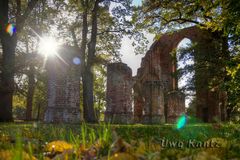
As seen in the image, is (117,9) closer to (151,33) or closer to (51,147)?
(151,33)

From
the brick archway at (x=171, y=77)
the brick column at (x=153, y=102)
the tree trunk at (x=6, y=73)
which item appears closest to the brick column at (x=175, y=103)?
the brick archway at (x=171, y=77)

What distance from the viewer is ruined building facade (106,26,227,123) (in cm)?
2056

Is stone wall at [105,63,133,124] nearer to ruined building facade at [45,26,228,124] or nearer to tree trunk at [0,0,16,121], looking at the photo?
ruined building facade at [45,26,228,124]

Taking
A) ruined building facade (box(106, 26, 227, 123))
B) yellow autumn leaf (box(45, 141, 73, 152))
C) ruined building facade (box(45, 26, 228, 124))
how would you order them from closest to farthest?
1. yellow autumn leaf (box(45, 141, 73, 152))
2. ruined building facade (box(45, 26, 228, 124))
3. ruined building facade (box(106, 26, 227, 123))

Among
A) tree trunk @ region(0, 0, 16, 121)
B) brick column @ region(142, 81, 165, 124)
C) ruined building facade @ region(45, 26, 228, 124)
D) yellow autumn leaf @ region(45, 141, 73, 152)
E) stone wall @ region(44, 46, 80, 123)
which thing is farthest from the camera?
brick column @ region(142, 81, 165, 124)

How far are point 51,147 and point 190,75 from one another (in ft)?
67.8

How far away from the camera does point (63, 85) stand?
17047 mm

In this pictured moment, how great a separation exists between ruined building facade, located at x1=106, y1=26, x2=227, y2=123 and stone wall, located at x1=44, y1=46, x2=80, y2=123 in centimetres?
424

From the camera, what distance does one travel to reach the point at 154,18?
22.8 metres

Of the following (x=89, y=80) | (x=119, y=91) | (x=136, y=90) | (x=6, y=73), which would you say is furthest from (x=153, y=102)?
(x=6, y=73)

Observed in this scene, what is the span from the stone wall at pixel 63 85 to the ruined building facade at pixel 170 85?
4241 millimetres

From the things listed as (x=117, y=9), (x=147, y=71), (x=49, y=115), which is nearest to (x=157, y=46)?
(x=147, y=71)

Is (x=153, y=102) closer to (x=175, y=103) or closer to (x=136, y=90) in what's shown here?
(x=175, y=103)

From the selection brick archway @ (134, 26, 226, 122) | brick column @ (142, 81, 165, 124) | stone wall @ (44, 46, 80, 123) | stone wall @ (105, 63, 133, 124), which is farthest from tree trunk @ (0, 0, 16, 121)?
brick column @ (142, 81, 165, 124)
